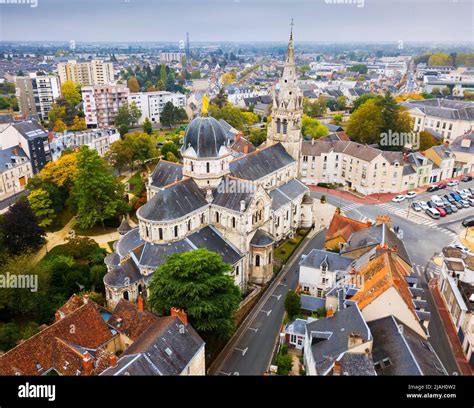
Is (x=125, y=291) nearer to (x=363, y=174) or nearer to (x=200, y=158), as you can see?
(x=200, y=158)

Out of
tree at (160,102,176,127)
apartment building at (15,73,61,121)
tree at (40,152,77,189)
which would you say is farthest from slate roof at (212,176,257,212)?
apartment building at (15,73,61,121)

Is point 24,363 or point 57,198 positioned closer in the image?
point 24,363

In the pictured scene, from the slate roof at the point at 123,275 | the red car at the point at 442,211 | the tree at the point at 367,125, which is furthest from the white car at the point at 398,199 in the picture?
the slate roof at the point at 123,275

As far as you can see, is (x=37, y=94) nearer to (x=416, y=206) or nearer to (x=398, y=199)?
(x=398, y=199)

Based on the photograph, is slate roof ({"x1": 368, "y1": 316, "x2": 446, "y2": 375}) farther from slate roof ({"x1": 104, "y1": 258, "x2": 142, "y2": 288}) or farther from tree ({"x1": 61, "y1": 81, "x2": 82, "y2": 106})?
tree ({"x1": 61, "y1": 81, "x2": 82, "y2": 106})
